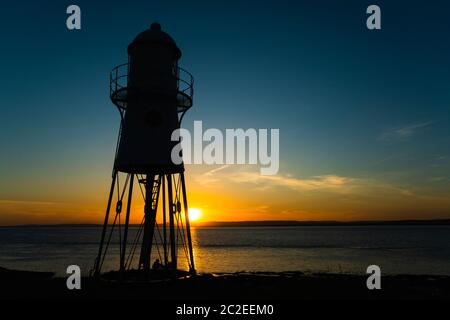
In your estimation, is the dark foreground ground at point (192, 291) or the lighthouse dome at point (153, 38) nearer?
the dark foreground ground at point (192, 291)

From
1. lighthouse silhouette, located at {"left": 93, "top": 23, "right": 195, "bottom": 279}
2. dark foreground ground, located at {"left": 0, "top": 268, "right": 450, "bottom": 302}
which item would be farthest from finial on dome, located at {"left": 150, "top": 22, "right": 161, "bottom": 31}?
dark foreground ground, located at {"left": 0, "top": 268, "right": 450, "bottom": 302}

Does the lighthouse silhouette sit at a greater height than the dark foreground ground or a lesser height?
greater

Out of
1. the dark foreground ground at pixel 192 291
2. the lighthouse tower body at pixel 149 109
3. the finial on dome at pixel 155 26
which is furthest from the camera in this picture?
the finial on dome at pixel 155 26

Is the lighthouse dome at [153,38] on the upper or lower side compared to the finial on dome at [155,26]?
lower

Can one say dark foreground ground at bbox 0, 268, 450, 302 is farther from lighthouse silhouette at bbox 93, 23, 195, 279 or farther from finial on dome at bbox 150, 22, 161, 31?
finial on dome at bbox 150, 22, 161, 31

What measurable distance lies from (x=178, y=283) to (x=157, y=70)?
392 inches

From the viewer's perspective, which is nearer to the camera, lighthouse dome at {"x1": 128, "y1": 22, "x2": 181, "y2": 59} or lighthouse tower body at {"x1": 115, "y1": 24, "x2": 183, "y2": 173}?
lighthouse tower body at {"x1": 115, "y1": 24, "x2": 183, "y2": 173}

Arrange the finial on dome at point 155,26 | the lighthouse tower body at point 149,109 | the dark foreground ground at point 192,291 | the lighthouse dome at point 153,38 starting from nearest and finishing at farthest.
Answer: the dark foreground ground at point 192,291, the lighthouse tower body at point 149,109, the lighthouse dome at point 153,38, the finial on dome at point 155,26

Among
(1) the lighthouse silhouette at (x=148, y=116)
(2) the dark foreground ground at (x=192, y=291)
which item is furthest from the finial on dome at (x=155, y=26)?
(2) the dark foreground ground at (x=192, y=291)

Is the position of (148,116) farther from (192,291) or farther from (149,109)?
(192,291)

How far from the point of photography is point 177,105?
18.4 meters

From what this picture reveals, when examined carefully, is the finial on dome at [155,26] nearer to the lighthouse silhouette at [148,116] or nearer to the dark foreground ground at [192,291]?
the lighthouse silhouette at [148,116]
